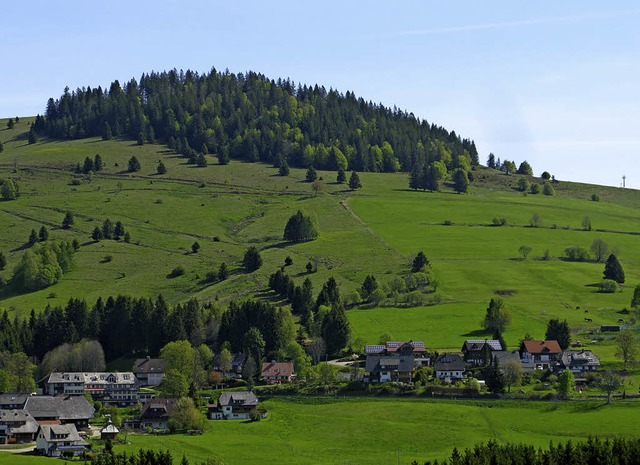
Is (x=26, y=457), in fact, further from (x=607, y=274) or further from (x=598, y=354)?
(x=607, y=274)

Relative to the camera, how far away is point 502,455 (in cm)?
8475

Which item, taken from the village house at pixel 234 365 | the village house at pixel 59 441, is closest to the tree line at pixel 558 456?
the village house at pixel 59 441

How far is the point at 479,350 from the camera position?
138000mm

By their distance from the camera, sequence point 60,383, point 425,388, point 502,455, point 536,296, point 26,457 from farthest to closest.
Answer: point 536,296 < point 60,383 < point 425,388 < point 26,457 < point 502,455

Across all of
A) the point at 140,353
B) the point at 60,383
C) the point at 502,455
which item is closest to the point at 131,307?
the point at 140,353

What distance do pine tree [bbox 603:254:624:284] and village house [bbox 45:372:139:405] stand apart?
8575 cm

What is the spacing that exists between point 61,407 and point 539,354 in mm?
59872

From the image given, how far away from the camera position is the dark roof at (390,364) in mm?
130300

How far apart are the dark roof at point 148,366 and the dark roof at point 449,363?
35.1 m

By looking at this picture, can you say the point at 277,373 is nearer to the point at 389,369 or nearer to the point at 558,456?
the point at 389,369

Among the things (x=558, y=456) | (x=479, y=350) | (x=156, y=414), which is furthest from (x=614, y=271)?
(x=558, y=456)

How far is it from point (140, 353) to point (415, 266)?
53025 millimetres

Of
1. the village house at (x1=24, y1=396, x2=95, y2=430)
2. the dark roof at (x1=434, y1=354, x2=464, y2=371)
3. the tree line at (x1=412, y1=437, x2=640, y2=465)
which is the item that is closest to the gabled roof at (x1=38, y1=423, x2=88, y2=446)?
the village house at (x1=24, y1=396, x2=95, y2=430)

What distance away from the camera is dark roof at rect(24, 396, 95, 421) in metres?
115
